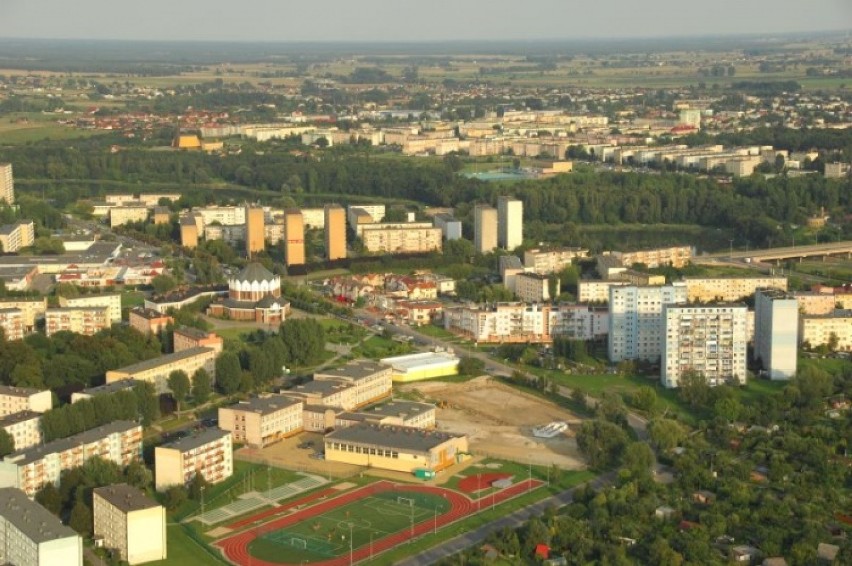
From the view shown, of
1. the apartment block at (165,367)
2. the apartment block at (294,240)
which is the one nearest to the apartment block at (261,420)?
the apartment block at (165,367)

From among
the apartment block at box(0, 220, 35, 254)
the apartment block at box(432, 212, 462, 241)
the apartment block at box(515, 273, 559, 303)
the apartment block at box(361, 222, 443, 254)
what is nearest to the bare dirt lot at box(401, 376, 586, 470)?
the apartment block at box(515, 273, 559, 303)

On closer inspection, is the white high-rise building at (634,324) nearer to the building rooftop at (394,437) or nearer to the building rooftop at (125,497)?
the building rooftop at (394,437)

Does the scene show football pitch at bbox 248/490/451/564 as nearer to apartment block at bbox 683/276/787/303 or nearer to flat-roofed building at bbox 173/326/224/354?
flat-roofed building at bbox 173/326/224/354

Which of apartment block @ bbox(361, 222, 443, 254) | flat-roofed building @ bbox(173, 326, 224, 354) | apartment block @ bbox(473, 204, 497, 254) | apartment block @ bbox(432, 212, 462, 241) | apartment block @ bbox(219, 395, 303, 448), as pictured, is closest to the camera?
apartment block @ bbox(219, 395, 303, 448)

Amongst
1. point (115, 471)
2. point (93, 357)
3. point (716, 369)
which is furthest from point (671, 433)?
point (93, 357)

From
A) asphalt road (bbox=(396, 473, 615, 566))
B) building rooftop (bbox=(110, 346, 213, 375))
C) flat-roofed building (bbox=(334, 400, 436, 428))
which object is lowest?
asphalt road (bbox=(396, 473, 615, 566))

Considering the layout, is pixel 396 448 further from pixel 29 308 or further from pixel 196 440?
pixel 29 308

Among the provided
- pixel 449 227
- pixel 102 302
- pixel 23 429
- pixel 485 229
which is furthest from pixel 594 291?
pixel 23 429
